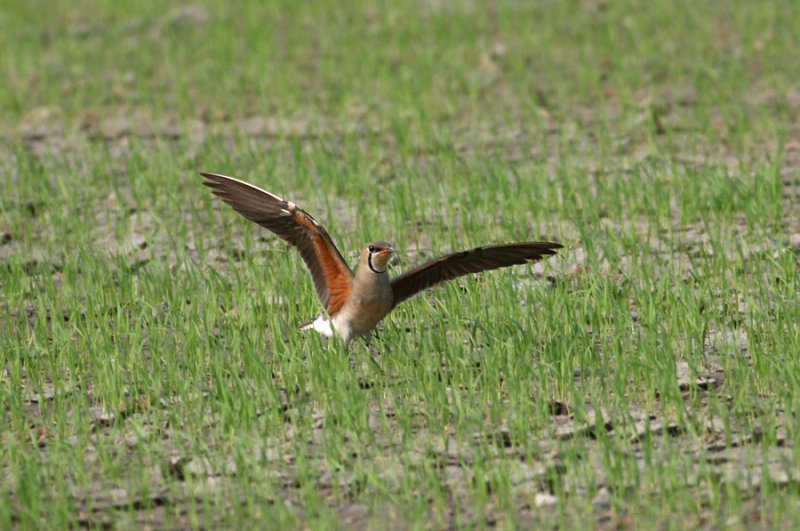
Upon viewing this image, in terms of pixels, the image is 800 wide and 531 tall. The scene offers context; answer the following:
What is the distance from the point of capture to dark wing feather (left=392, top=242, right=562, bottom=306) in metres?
6.09

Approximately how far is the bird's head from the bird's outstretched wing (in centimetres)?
21

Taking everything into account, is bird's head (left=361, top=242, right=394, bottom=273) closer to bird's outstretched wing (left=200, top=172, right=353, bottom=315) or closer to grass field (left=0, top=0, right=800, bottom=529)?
bird's outstretched wing (left=200, top=172, right=353, bottom=315)

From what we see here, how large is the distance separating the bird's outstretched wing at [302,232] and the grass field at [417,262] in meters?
0.33

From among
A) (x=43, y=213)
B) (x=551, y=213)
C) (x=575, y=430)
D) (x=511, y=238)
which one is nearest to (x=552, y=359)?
(x=575, y=430)

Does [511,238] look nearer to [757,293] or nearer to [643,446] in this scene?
[757,293]

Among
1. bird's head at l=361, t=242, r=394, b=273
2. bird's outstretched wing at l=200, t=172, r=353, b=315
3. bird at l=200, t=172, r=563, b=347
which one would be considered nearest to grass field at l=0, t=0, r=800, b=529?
bird at l=200, t=172, r=563, b=347

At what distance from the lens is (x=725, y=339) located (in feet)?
21.1

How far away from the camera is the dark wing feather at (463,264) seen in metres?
6.09

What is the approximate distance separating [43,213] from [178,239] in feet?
4.47

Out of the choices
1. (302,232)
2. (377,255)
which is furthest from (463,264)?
(302,232)

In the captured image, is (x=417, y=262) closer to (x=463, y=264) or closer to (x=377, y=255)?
(x=463, y=264)

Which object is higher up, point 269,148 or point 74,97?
point 74,97

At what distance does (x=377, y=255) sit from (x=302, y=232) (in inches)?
22.8

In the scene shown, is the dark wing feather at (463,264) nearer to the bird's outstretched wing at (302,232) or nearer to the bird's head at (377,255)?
the bird's head at (377,255)
